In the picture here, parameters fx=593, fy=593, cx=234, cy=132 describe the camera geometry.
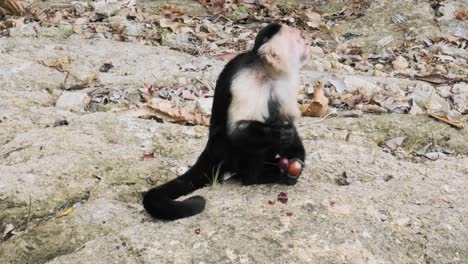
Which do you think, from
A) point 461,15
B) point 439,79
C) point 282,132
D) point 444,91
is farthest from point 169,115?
point 461,15

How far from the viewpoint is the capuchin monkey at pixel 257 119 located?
120 inches

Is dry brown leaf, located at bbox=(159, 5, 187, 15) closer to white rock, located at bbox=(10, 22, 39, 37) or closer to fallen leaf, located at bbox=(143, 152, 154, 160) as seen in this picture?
white rock, located at bbox=(10, 22, 39, 37)

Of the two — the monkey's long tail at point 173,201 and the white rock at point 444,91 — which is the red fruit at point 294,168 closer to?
the monkey's long tail at point 173,201

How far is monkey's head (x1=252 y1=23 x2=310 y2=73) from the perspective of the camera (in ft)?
10.1

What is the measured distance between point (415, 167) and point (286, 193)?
951 millimetres

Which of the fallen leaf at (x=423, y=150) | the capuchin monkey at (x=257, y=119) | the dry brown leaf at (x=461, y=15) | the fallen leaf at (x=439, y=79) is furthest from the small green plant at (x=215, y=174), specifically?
the dry brown leaf at (x=461, y=15)

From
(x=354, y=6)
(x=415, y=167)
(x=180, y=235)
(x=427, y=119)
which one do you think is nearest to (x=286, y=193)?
(x=180, y=235)

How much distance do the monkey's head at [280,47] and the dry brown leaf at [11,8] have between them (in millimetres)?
4591

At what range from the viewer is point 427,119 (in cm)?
428

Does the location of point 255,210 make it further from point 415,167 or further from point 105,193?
point 415,167

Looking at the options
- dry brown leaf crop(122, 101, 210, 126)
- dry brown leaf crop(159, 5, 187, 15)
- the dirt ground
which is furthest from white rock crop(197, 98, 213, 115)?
dry brown leaf crop(159, 5, 187, 15)

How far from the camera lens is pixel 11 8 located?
6.83 meters

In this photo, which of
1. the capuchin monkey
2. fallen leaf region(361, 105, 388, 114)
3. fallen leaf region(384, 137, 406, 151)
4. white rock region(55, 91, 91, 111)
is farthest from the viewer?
white rock region(55, 91, 91, 111)

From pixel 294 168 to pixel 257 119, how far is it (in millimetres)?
315
